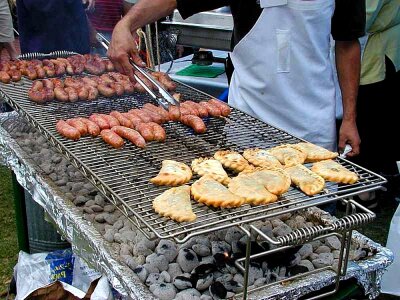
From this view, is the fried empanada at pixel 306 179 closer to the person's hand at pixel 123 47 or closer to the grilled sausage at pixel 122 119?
the grilled sausage at pixel 122 119

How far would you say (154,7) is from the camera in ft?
11.3

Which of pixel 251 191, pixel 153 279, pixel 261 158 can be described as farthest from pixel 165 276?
pixel 261 158

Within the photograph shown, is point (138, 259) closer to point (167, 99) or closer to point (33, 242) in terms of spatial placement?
point (167, 99)

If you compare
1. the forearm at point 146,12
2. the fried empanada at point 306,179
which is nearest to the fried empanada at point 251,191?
the fried empanada at point 306,179

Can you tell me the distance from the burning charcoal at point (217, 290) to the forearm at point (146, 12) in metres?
1.79

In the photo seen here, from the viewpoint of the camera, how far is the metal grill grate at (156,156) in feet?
6.66

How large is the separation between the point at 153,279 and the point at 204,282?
23cm

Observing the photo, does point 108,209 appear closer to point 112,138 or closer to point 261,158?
point 112,138

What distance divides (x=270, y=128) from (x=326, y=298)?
104cm

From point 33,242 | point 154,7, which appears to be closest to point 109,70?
point 154,7

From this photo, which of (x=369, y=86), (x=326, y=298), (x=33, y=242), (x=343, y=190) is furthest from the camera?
(x=369, y=86)

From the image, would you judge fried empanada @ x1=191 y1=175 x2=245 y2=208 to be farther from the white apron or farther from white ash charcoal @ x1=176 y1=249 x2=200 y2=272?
the white apron

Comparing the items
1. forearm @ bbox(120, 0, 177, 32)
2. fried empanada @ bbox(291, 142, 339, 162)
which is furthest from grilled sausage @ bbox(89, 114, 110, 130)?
fried empanada @ bbox(291, 142, 339, 162)

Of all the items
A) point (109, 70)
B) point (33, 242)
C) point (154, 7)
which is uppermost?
point (154, 7)
